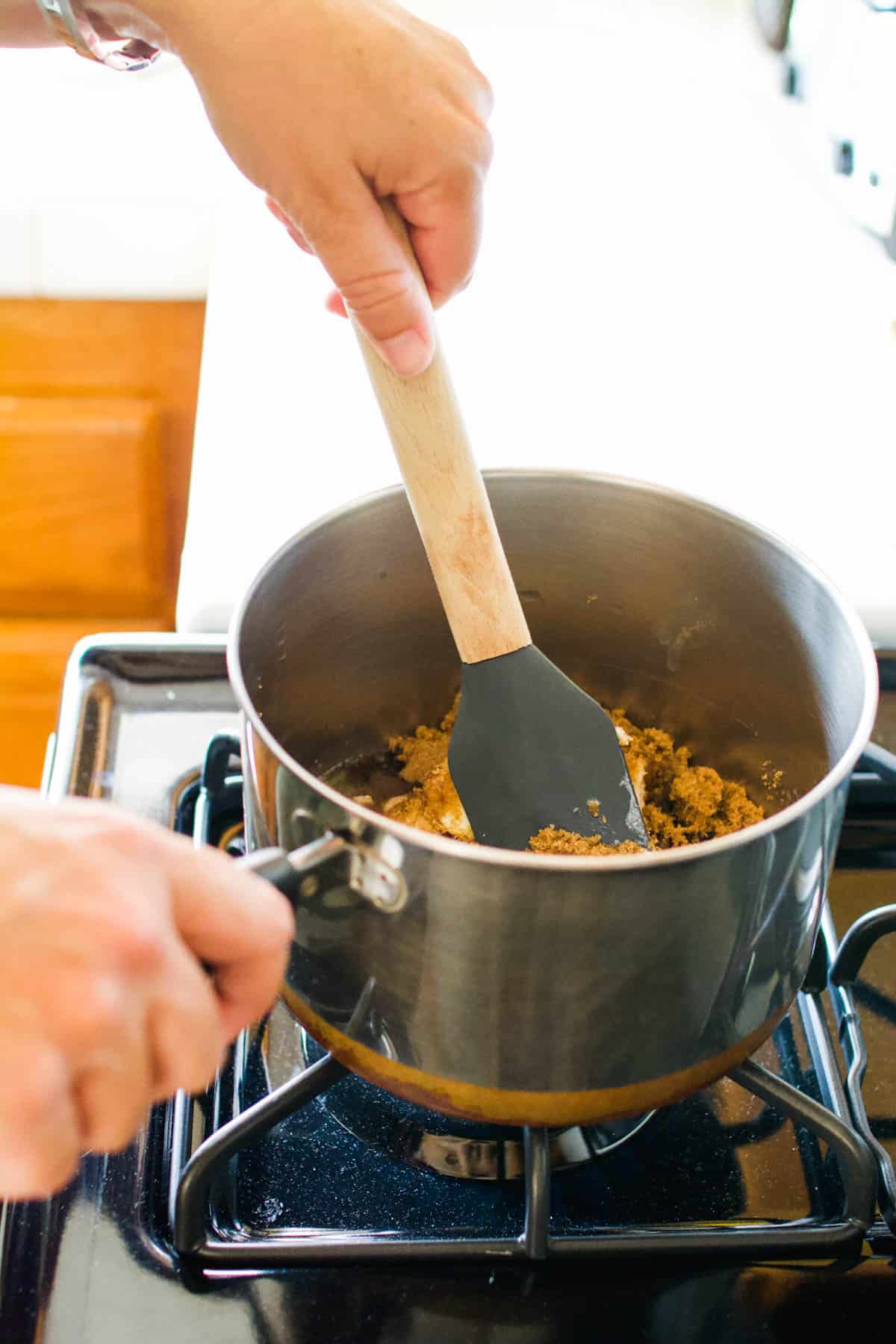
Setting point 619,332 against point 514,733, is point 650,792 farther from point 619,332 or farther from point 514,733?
point 619,332

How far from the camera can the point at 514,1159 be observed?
20.5 inches

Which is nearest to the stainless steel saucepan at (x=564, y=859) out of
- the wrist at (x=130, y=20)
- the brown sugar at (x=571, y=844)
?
the brown sugar at (x=571, y=844)

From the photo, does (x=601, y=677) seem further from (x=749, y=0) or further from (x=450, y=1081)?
(x=749, y=0)

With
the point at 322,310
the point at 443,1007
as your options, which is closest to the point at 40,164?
the point at 322,310

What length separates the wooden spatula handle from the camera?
1.68 feet

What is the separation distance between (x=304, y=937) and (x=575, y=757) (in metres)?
0.18

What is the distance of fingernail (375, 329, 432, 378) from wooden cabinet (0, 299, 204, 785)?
0.67m

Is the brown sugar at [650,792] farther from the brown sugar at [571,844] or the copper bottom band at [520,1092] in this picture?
the copper bottom band at [520,1092]

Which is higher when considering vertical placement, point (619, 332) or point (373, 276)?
point (373, 276)

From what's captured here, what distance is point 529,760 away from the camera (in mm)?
Result: 567

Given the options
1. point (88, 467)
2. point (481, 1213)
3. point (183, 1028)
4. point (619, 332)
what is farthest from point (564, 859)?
point (88, 467)

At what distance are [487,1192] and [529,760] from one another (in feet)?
0.62

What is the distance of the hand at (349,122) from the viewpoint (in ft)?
1.66

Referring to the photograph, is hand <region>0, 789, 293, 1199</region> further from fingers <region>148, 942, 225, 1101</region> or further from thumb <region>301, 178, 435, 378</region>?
thumb <region>301, 178, 435, 378</region>
